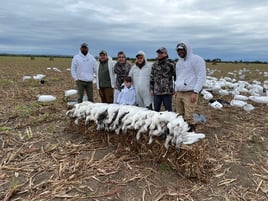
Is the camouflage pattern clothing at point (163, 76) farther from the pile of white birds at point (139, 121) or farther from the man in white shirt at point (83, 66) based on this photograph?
the man in white shirt at point (83, 66)

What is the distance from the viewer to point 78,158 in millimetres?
4383

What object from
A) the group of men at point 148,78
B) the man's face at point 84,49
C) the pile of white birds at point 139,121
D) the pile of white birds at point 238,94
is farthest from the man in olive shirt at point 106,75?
the pile of white birds at point 238,94

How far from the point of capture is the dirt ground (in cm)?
356

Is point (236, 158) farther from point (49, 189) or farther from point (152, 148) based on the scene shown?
point (49, 189)

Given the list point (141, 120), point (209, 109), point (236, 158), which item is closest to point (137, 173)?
point (141, 120)

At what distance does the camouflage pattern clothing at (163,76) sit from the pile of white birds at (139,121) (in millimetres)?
783

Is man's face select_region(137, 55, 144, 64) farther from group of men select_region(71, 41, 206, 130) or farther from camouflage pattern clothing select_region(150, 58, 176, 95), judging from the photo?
camouflage pattern clothing select_region(150, 58, 176, 95)

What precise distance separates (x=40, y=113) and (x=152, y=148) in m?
3.97

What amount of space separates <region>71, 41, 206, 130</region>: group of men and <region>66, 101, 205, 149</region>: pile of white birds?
76cm

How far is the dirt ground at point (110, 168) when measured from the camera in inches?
140

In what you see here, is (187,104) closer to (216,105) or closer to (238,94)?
(216,105)

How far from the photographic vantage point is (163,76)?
5.23 m

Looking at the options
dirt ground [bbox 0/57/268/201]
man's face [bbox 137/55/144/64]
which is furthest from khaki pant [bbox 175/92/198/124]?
man's face [bbox 137/55/144/64]

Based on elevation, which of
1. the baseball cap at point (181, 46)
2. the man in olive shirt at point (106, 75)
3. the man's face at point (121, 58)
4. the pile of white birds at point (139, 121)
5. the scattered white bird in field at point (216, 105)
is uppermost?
the baseball cap at point (181, 46)
